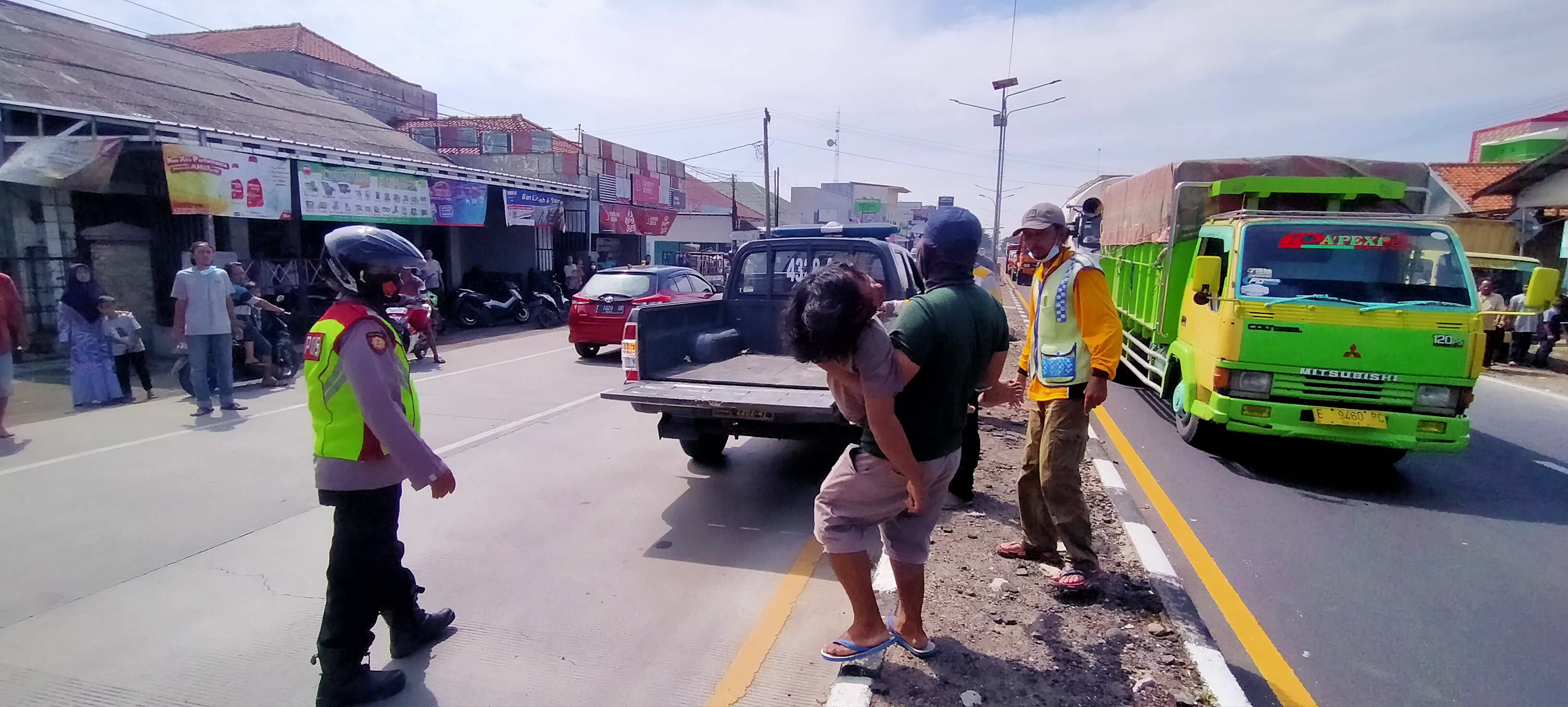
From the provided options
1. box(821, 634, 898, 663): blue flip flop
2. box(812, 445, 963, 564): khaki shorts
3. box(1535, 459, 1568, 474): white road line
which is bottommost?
box(1535, 459, 1568, 474): white road line

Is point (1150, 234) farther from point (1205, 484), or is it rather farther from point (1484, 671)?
point (1484, 671)

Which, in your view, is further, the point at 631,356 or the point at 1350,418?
the point at 1350,418

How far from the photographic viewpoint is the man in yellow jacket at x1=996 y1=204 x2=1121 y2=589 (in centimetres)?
359

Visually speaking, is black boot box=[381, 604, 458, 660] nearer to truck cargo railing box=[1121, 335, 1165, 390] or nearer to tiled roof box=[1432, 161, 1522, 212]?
truck cargo railing box=[1121, 335, 1165, 390]

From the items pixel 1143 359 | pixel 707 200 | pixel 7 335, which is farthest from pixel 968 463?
pixel 707 200

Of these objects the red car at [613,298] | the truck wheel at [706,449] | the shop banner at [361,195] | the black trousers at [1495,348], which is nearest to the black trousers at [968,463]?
the truck wheel at [706,449]

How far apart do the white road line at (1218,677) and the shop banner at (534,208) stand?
60.9 feet

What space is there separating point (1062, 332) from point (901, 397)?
53.8 inches

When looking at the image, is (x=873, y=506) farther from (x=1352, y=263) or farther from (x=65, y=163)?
(x=65, y=163)

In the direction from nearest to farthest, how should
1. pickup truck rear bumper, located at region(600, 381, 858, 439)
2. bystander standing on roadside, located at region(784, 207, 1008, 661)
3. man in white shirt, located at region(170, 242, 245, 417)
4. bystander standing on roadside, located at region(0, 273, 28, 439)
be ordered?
1. bystander standing on roadside, located at region(784, 207, 1008, 661)
2. pickup truck rear bumper, located at region(600, 381, 858, 439)
3. bystander standing on roadside, located at region(0, 273, 28, 439)
4. man in white shirt, located at region(170, 242, 245, 417)

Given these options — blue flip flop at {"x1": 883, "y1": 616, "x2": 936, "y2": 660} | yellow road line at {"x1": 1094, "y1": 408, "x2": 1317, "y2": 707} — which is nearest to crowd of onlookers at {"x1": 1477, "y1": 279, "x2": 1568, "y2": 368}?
yellow road line at {"x1": 1094, "y1": 408, "x2": 1317, "y2": 707}

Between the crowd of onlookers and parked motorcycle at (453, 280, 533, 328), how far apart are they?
18.3m

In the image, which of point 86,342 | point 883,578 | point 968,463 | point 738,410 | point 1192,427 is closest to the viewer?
point 883,578

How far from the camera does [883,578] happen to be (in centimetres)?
391
